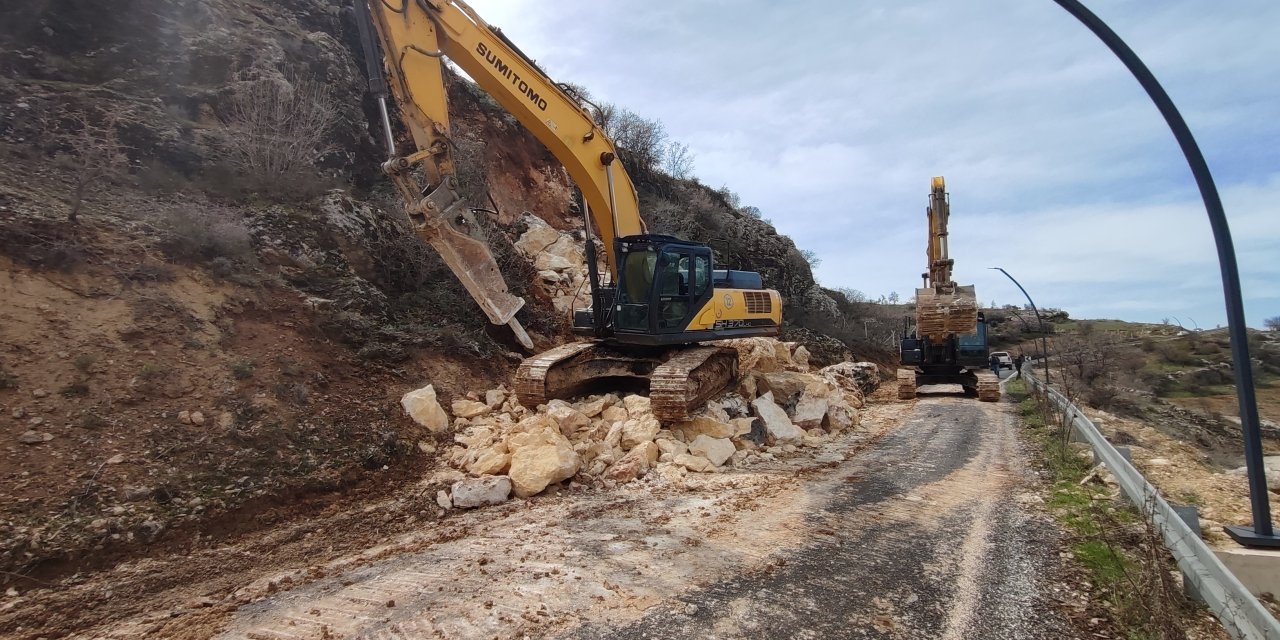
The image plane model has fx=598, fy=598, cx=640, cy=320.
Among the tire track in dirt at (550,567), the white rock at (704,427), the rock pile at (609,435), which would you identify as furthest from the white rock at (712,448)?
the tire track in dirt at (550,567)

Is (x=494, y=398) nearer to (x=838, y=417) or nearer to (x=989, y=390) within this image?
(x=838, y=417)

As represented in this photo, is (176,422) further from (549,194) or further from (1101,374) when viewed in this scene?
(1101,374)

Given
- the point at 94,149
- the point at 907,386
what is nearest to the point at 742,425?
the point at 907,386

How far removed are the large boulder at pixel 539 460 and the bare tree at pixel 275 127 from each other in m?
7.77

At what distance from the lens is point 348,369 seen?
824cm

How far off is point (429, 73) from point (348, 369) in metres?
4.17

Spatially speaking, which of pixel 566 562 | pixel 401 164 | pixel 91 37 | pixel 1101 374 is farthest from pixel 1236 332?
pixel 1101 374

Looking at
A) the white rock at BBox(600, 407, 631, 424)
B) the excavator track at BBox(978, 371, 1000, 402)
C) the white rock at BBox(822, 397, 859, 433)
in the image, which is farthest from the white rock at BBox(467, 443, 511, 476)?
the excavator track at BBox(978, 371, 1000, 402)

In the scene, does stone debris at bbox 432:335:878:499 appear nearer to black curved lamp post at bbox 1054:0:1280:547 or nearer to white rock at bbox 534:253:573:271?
black curved lamp post at bbox 1054:0:1280:547

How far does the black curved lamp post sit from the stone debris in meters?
4.80

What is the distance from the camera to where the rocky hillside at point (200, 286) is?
5.20 metres

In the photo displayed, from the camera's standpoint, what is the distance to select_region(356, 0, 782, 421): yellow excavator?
7801mm

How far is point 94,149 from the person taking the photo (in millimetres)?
9273

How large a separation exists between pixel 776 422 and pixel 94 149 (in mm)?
11405
